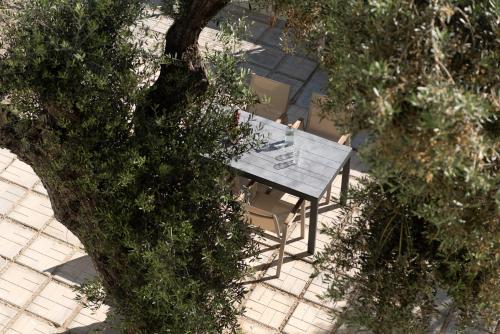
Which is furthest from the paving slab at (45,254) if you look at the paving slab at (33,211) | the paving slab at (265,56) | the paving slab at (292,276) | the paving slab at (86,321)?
the paving slab at (265,56)

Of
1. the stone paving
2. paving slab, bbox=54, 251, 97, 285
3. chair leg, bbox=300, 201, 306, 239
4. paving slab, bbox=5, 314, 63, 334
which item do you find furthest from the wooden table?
paving slab, bbox=5, 314, 63, 334

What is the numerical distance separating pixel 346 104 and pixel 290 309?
11.3 feet

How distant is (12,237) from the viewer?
6.99m

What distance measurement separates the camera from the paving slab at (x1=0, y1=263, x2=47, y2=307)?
6445 millimetres

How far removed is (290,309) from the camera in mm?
6512

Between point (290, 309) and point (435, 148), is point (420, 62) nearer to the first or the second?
point (435, 148)

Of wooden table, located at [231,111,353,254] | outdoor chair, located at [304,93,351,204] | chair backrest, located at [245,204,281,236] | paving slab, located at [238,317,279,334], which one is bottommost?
paving slab, located at [238,317,279,334]

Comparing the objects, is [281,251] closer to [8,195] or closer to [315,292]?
[315,292]

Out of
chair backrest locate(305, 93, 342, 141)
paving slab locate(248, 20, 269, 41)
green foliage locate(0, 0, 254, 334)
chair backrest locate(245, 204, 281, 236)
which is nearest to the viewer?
green foliage locate(0, 0, 254, 334)

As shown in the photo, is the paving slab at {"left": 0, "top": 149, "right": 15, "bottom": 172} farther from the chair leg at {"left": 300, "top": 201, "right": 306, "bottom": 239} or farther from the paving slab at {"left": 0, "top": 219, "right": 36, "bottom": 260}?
the chair leg at {"left": 300, "top": 201, "right": 306, "bottom": 239}

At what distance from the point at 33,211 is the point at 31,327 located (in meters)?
1.38

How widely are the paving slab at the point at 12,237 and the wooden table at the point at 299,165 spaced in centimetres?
204

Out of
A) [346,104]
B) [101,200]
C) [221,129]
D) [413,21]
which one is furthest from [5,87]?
[413,21]

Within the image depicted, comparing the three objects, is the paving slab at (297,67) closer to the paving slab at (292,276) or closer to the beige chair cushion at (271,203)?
the beige chair cushion at (271,203)
